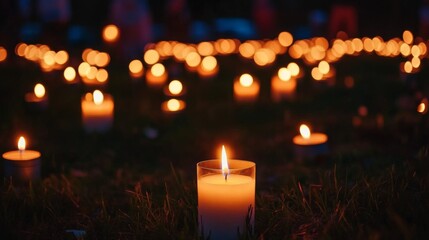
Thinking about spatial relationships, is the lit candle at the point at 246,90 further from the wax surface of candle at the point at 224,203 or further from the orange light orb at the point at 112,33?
the orange light orb at the point at 112,33

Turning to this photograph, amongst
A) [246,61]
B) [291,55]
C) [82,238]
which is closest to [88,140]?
[82,238]

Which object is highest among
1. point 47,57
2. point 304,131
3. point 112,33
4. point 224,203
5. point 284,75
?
point 112,33

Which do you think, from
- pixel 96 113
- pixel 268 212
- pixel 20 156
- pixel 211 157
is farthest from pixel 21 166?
pixel 96 113

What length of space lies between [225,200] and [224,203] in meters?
0.02

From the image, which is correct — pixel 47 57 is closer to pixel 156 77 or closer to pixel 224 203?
pixel 156 77

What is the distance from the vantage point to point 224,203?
285 cm

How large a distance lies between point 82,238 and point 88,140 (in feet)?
11.1

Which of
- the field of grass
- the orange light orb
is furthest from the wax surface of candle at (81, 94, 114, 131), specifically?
the orange light orb

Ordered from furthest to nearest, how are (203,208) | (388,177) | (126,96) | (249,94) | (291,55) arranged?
(291,55)
(126,96)
(249,94)
(388,177)
(203,208)

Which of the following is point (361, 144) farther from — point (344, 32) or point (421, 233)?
point (344, 32)

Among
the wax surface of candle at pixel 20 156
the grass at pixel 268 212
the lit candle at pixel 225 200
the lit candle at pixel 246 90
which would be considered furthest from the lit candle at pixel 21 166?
the lit candle at pixel 246 90

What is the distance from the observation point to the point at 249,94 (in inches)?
330

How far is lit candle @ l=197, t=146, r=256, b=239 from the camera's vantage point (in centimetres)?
284

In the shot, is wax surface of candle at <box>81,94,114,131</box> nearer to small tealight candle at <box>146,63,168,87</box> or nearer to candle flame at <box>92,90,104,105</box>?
candle flame at <box>92,90,104,105</box>
